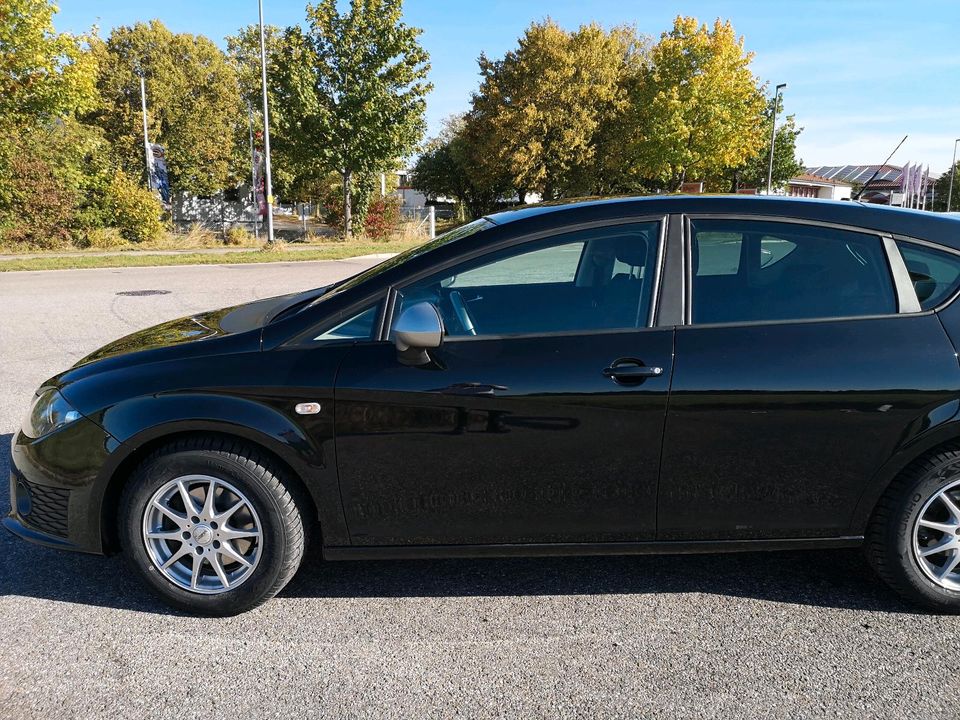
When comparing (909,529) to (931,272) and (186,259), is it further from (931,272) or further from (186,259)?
(186,259)

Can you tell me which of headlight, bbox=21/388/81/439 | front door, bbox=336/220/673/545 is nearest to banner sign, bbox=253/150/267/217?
headlight, bbox=21/388/81/439

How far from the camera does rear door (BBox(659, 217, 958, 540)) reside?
9.12 ft

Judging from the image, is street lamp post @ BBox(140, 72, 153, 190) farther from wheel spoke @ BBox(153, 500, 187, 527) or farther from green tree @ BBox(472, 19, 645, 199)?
wheel spoke @ BBox(153, 500, 187, 527)

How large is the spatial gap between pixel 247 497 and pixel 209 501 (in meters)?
0.15

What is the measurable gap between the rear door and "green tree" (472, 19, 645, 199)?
4050cm

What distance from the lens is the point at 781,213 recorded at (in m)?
3.00

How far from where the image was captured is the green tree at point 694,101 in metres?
41.7

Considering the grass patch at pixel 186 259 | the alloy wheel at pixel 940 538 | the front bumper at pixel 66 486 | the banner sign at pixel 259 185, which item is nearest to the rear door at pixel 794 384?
the alloy wheel at pixel 940 538

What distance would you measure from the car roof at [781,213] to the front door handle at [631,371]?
0.62 metres

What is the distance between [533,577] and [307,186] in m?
39.8

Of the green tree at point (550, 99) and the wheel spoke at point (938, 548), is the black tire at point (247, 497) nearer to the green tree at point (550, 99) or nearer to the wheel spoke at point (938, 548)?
the wheel spoke at point (938, 548)

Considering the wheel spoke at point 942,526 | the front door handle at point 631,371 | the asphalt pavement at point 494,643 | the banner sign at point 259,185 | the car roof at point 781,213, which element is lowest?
the asphalt pavement at point 494,643

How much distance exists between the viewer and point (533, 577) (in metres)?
3.29

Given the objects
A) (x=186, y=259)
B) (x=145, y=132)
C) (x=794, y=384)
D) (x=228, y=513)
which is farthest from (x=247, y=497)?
(x=145, y=132)
